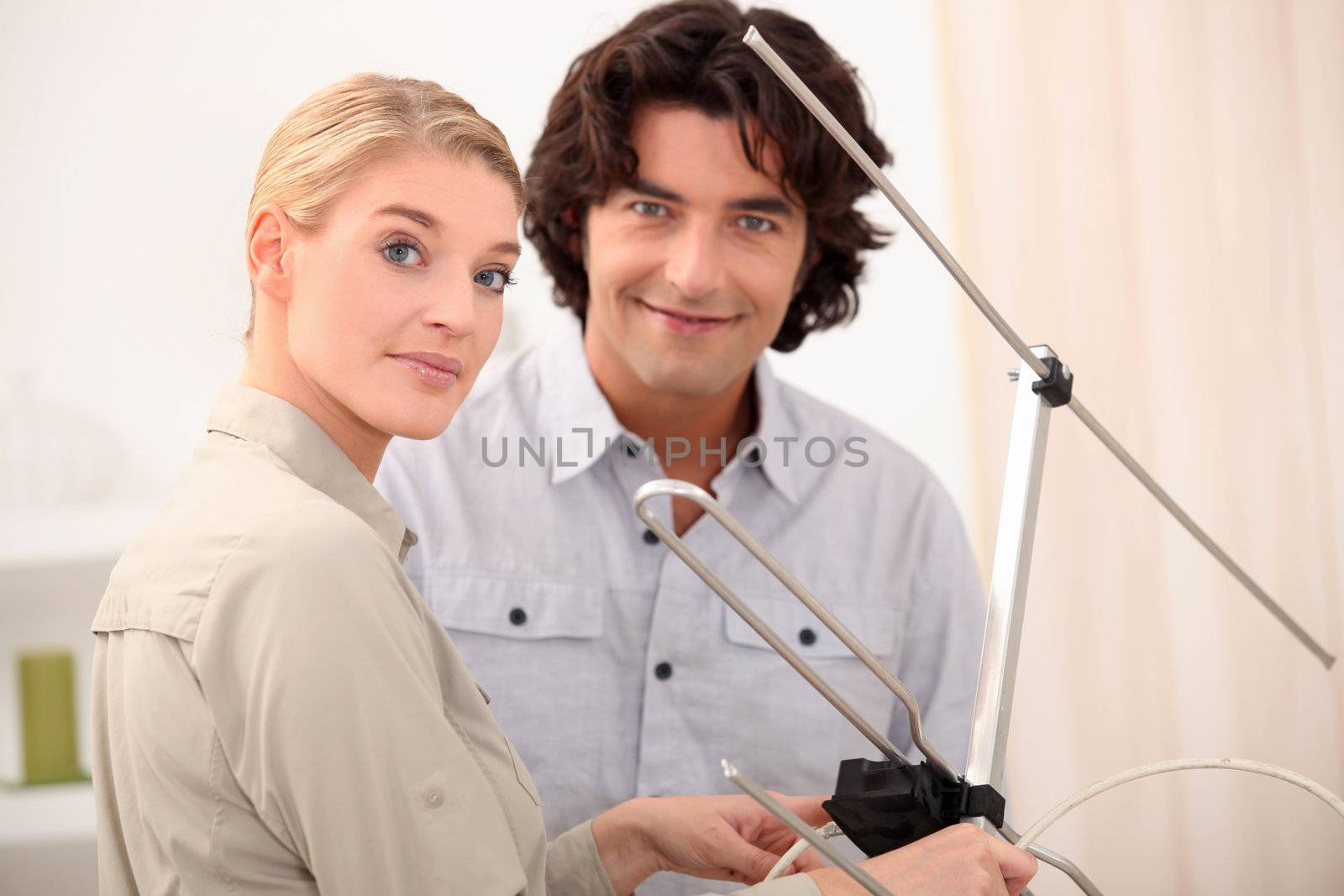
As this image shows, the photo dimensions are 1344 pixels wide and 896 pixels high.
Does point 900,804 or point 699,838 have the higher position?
point 900,804

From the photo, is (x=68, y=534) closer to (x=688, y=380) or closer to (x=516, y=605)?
(x=516, y=605)

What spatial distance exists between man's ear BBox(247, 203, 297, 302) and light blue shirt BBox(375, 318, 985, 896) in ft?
2.00

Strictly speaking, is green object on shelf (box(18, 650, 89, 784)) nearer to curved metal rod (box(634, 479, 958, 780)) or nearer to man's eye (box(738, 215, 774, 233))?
man's eye (box(738, 215, 774, 233))

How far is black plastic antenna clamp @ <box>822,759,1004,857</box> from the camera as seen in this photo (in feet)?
2.40

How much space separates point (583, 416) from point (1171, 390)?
865 mm

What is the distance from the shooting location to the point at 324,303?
0.75 meters

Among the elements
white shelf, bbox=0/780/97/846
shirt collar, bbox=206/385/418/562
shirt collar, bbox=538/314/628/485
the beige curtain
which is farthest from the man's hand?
white shelf, bbox=0/780/97/846

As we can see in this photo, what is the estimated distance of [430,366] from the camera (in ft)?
2.53

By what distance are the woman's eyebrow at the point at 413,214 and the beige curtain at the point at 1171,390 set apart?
1134mm

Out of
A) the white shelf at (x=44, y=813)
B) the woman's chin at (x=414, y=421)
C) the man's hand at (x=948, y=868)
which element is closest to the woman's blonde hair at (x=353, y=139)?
the woman's chin at (x=414, y=421)

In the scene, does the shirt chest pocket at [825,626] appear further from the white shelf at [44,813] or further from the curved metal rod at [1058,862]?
the white shelf at [44,813]

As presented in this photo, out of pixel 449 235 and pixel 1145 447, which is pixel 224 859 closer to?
pixel 449 235

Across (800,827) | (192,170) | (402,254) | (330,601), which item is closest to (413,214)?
(402,254)

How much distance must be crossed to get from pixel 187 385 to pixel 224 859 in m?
1.49
